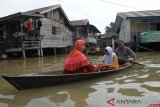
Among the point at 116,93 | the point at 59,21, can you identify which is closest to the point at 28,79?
the point at 116,93

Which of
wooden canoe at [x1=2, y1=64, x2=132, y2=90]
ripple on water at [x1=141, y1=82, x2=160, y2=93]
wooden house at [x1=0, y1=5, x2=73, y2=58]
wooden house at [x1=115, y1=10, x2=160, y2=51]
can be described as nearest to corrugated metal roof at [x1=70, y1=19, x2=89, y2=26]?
wooden house at [x1=0, y1=5, x2=73, y2=58]

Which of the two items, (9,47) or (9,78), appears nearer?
(9,78)

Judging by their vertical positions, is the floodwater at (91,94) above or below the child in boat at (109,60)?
below

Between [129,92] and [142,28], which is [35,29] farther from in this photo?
[129,92]

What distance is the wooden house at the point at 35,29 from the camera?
19.5 meters

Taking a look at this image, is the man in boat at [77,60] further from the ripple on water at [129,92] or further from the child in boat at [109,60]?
the child in boat at [109,60]

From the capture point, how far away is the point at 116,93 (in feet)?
20.9

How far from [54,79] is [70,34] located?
25403mm

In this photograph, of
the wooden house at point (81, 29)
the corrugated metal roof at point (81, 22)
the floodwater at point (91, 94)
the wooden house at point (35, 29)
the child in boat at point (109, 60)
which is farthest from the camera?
the wooden house at point (81, 29)

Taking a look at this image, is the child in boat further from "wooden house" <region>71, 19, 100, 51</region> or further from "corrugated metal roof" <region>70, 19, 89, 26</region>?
"wooden house" <region>71, 19, 100, 51</region>

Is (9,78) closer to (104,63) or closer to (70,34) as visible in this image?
(104,63)

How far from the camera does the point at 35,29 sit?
21.0 m

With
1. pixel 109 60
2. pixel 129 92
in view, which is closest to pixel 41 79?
pixel 129 92

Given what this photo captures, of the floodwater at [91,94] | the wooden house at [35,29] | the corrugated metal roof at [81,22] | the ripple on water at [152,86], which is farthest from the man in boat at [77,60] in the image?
the corrugated metal roof at [81,22]
